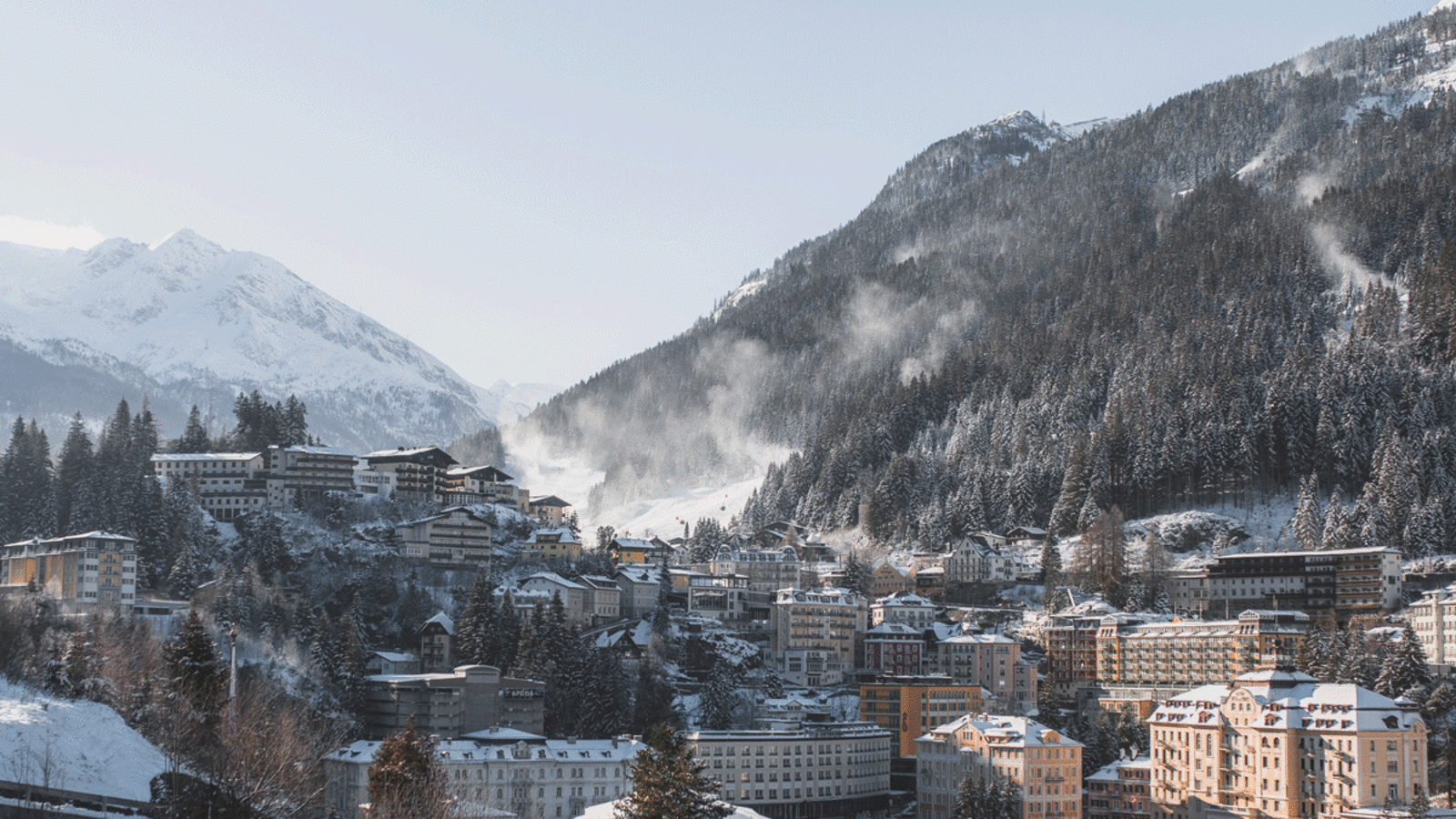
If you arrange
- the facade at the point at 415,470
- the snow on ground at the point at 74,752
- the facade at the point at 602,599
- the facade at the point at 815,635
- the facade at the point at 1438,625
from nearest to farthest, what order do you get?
the snow on ground at the point at 74,752 → the facade at the point at 1438,625 → the facade at the point at 815,635 → the facade at the point at 602,599 → the facade at the point at 415,470

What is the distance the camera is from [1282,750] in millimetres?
110562

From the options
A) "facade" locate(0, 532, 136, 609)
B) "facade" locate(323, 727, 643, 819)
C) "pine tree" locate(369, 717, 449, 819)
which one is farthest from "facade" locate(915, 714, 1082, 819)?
"facade" locate(0, 532, 136, 609)

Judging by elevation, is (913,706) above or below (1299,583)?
below

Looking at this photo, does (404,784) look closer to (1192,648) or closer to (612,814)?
(612,814)

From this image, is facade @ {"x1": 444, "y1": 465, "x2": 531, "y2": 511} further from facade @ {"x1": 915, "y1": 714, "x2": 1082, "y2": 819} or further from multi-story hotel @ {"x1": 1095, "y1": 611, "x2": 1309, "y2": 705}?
multi-story hotel @ {"x1": 1095, "y1": 611, "x2": 1309, "y2": 705}

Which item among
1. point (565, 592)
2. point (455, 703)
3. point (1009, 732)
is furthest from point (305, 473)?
point (1009, 732)

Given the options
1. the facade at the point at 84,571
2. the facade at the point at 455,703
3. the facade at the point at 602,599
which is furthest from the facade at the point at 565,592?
the facade at the point at 84,571

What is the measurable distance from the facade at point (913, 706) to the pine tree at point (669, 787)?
62.8 meters

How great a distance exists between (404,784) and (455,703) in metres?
58.1

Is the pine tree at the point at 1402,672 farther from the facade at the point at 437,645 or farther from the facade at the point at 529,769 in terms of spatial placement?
the facade at the point at 437,645

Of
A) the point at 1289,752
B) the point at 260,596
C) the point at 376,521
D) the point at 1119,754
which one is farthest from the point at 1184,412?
the point at 260,596

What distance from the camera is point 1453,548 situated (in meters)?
147

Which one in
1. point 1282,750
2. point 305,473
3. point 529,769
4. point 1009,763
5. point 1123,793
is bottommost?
point 1123,793

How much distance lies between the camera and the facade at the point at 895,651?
150 m
